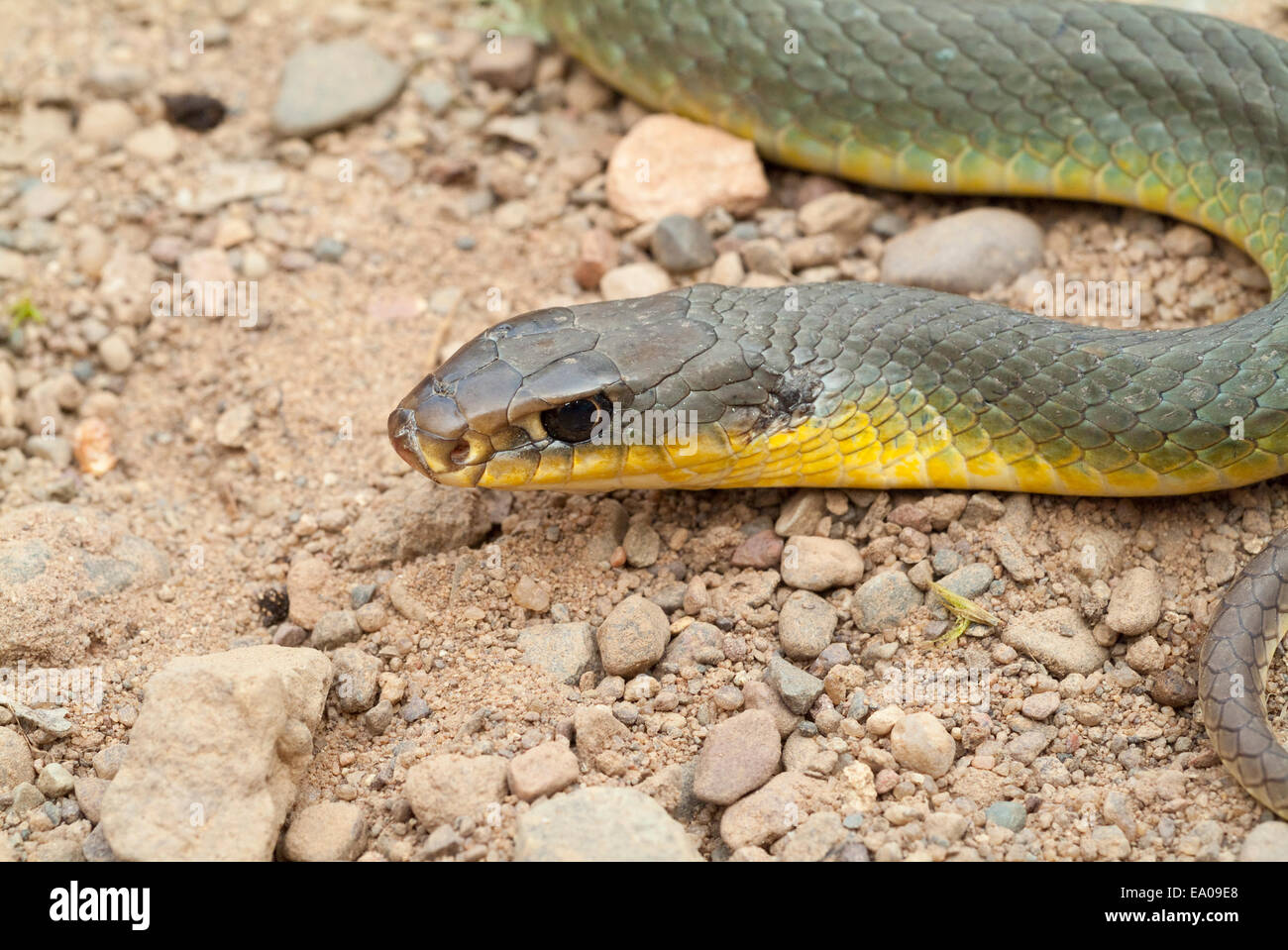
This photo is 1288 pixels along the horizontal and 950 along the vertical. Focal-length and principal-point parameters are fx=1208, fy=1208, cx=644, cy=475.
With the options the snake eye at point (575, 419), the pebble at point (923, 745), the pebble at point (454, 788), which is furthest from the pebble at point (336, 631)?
the pebble at point (923, 745)

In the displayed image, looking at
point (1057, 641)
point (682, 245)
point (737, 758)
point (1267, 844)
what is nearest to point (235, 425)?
point (682, 245)

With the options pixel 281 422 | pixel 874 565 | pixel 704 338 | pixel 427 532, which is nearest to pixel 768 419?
pixel 704 338

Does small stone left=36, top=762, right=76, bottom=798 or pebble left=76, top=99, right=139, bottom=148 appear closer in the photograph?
small stone left=36, top=762, right=76, bottom=798

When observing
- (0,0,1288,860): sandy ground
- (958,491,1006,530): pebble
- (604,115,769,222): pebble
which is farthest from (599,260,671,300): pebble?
(958,491,1006,530): pebble

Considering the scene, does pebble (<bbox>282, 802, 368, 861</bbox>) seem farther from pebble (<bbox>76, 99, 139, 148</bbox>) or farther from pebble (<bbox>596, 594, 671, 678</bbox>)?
pebble (<bbox>76, 99, 139, 148</bbox>)

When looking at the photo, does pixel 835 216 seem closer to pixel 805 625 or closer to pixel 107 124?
pixel 805 625

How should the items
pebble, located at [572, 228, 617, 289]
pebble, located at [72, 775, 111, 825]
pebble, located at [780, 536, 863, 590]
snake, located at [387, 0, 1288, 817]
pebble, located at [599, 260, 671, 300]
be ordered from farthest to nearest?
pebble, located at [572, 228, 617, 289] < pebble, located at [599, 260, 671, 300] < pebble, located at [780, 536, 863, 590] < snake, located at [387, 0, 1288, 817] < pebble, located at [72, 775, 111, 825]

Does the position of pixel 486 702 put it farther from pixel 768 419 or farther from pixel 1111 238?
pixel 1111 238
